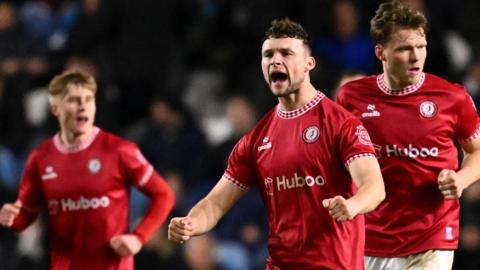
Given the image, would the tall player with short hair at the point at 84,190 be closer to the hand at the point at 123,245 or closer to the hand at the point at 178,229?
the hand at the point at 123,245

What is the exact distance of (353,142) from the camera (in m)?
6.52

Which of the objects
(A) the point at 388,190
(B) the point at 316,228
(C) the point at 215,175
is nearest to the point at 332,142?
(B) the point at 316,228

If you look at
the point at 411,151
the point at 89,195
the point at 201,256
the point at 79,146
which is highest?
the point at 411,151

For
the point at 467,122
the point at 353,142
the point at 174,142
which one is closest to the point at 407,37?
the point at 467,122

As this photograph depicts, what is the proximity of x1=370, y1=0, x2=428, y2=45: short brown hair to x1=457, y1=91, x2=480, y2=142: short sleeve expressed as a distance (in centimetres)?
52

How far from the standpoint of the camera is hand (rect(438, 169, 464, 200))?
6.98 m

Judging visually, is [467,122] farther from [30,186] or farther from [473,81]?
[473,81]

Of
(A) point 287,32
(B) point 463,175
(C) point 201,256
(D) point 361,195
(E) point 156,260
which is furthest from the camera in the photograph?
(C) point 201,256

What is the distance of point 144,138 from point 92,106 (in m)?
4.15

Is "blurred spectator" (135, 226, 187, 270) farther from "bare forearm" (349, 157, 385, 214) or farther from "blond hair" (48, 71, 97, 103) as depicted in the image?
"bare forearm" (349, 157, 385, 214)

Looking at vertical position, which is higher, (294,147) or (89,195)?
(294,147)

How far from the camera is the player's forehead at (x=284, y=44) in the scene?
22.2 ft

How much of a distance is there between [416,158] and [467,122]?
1.29 feet

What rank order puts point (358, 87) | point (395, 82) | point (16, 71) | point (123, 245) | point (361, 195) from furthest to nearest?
point (16, 71)
point (123, 245)
point (358, 87)
point (395, 82)
point (361, 195)
